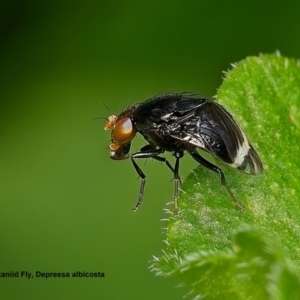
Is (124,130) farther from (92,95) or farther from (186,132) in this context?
(92,95)

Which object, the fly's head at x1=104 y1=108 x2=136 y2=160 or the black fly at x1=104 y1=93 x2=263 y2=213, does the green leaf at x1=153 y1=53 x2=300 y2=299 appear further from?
the fly's head at x1=104 y1=108 x2=136 y2=160

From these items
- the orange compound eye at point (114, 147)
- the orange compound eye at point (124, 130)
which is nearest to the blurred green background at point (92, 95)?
the orange compound eye at point (114, 147)

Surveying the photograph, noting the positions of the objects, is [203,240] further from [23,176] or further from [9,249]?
[23,176]

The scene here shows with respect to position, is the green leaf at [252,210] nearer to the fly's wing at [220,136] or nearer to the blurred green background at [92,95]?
the fly's wing at [220,136]

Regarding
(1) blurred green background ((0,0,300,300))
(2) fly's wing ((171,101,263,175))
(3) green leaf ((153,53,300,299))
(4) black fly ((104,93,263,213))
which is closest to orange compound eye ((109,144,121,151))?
(4) black fly ((104,93,263,213))

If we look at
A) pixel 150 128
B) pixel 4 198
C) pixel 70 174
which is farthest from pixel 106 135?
pixel 150 128

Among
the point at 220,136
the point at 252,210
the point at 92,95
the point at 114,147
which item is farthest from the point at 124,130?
the point at 92,95
